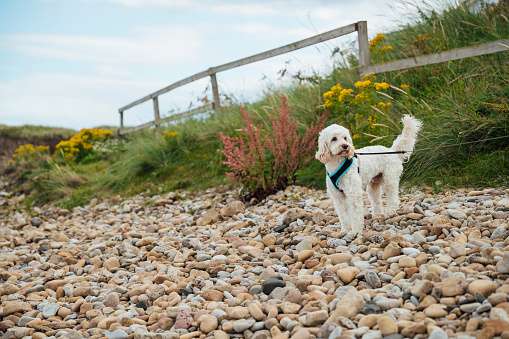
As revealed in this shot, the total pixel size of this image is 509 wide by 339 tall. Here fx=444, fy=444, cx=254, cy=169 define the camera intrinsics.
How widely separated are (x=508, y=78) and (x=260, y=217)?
401 centimetres

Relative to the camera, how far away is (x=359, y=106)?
7.01m

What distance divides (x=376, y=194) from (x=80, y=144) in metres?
13.4

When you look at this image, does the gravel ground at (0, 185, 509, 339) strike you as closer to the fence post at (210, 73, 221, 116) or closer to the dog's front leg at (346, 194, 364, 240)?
the dog's front leg at (346, 194, 364, 240)

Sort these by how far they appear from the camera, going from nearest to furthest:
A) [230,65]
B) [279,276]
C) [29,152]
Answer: [279,276], [230,65], [29,152]

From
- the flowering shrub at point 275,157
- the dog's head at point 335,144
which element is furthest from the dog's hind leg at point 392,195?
the flowering shrub at point 275,157

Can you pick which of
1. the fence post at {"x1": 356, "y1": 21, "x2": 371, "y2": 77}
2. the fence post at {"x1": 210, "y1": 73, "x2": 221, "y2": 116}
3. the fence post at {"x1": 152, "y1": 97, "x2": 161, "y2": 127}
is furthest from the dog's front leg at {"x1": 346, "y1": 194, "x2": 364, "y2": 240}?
the fence post at {"x1": 152, "y1": 97, "x2": 161, "y2": 127}

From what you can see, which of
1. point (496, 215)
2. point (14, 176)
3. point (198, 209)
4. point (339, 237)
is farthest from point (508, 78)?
point (14, 176)

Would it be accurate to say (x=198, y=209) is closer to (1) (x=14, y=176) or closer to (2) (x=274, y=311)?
(2) (x=274, y=311)

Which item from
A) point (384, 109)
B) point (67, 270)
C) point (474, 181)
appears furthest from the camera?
point (384, 109)

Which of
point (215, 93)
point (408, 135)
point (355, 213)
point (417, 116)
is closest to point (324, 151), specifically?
point (355, 213)

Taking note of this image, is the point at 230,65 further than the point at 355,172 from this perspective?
Yes

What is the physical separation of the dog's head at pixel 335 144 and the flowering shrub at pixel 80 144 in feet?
41.3

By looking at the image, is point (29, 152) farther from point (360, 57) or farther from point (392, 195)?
point (392, 195)

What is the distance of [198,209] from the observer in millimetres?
7199
